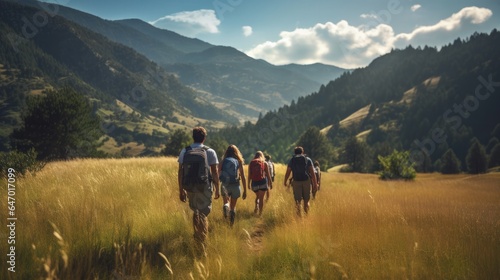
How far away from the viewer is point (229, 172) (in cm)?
751

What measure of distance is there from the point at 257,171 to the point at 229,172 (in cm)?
160

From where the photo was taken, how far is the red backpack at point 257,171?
8.84 metres

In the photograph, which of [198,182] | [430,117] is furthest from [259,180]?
[430,117]

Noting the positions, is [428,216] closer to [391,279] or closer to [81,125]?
[391,279]

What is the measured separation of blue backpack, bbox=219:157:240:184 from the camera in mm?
7461

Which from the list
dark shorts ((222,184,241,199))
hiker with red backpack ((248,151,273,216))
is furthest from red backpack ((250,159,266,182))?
dark shorts ((222,184,241,199))

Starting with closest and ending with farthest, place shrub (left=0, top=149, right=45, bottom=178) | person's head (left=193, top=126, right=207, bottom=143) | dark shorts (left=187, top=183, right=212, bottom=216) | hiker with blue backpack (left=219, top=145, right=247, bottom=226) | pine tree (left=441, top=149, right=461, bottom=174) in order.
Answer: dark shorts (left=187, top=183, right=212, bottom=216)
person's head (left=193, top=126, right=207, bottom=143)
hiker with blue backpack (left=219, top=145, right=247, bottom=226)
shrub (left=0, top=149, right=45, bottom=178)
pine tree (left=441, top=149, right=461, bottom=174)

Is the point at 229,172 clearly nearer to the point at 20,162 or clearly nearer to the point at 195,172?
the point at 195,172

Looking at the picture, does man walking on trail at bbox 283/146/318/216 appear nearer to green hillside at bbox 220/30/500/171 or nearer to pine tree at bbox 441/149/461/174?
pine tree at bbox 441/149/461/174

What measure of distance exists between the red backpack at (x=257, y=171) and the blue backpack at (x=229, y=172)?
139 centimetres

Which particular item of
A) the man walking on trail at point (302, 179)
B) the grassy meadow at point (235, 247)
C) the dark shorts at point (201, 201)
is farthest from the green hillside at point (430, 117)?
the dark shorts at point (201, 201)

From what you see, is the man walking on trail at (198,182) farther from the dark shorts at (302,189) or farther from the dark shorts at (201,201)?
the dark shorts at (302,189)

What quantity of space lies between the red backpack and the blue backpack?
139 cm

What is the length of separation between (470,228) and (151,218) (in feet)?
20.1
